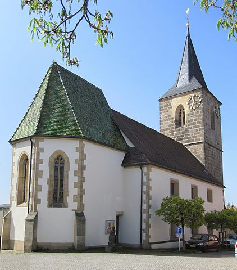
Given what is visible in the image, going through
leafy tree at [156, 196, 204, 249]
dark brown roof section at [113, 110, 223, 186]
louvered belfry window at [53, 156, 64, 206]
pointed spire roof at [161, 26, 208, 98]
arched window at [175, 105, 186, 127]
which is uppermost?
pointed spire roof at [161, 26, 208, 98]

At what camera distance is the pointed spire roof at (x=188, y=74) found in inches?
1345

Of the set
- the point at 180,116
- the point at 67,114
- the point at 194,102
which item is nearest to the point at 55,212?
the point at 67,114

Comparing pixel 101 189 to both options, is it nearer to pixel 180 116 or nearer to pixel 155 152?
pixel 155 152

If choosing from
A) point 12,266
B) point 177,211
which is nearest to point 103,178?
point 177,211

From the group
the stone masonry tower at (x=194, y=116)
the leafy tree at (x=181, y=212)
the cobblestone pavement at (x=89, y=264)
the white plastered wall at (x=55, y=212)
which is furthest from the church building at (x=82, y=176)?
the stone masonry tower at (x=194, y=116)

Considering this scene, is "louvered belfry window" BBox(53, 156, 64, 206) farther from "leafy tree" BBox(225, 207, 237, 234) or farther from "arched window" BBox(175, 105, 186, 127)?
"arched window" BBox(175, 105, 186, 127)

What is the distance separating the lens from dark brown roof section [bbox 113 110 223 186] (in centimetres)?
2095

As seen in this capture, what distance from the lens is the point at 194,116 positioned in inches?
1288

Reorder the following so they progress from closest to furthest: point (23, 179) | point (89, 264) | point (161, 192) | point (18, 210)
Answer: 1. point (89, 264)
2. point (18, 210)
3. point (23, 179)
4. point (161, 192)

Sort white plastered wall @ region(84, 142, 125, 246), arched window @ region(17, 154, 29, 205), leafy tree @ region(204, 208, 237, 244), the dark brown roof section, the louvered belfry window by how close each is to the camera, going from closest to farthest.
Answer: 1. the louvered belfry window
2. white plastered wall @ region(84, 142, 125, 246)
3. arched window @ region(17, 154, 29, 205)
4. the dark brown roof section
5. leafy tree @ region(204, 208, 237, 244)

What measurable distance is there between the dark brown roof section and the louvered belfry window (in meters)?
4.39

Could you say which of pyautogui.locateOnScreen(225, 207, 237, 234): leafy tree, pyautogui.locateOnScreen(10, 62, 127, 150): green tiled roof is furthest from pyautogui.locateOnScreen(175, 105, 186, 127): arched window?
pyautogui.locateOnScreen(10, 62, 127, 150): green tiled roof

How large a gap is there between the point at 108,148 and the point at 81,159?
2.51 meters

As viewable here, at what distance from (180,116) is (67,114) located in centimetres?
1762
